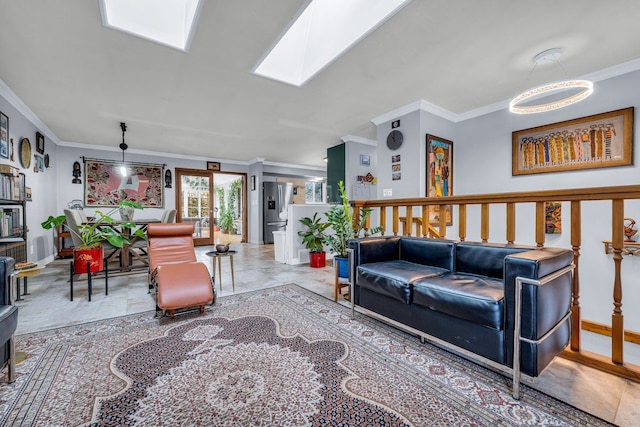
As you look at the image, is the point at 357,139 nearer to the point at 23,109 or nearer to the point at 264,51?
the point at 264,51

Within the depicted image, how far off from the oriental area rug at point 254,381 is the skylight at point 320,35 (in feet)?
8.63

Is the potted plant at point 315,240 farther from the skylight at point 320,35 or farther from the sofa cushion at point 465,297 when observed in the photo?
the sofa cushion at point 465,297

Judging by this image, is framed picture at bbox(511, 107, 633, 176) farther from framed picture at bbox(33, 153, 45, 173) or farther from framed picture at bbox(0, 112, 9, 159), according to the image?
framed picture at bbox(33, 153, 45, 173)

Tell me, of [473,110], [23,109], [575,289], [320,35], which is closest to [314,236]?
[320,35]

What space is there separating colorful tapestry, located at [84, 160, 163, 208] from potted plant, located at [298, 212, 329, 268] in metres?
4.37

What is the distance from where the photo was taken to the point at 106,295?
10.3 feet

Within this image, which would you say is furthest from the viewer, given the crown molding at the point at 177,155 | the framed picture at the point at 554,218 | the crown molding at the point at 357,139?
the crown molding at the point at 177,155

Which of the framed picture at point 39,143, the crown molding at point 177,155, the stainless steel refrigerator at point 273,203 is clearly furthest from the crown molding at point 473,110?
the framed picture at point 39,143

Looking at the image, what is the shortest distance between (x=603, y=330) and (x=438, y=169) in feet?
9.13

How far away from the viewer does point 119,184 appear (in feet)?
21.7

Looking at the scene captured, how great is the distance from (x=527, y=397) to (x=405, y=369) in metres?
0.62

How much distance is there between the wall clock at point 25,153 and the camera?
4117mm

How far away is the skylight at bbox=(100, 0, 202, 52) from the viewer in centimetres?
228

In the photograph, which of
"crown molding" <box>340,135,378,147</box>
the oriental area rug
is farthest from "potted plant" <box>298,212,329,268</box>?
the oriental area rug
